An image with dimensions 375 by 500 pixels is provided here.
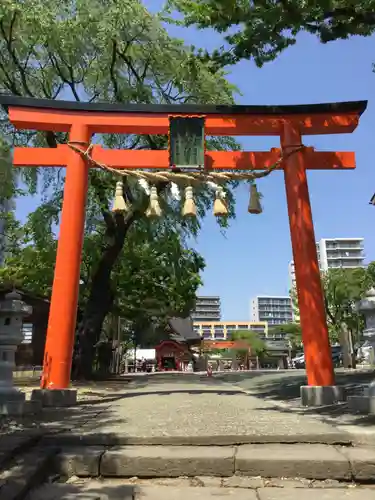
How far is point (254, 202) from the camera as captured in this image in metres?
9.55

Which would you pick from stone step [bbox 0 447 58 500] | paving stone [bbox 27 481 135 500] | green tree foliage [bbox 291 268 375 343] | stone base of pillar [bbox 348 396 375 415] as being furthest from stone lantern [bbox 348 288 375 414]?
green tree foliage [bbox 291 268 375 343]

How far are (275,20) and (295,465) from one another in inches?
232

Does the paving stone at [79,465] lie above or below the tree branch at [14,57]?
below

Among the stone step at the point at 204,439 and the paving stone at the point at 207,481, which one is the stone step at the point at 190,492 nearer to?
the paving stone at the point at 207,481

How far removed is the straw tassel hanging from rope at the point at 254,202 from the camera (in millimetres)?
9516

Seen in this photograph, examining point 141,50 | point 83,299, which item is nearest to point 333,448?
point 141,50

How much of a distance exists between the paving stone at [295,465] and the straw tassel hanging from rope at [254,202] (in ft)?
20.5

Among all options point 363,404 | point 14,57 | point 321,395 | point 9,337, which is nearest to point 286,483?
point 363,404

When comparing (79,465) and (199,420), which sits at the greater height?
(199,420)

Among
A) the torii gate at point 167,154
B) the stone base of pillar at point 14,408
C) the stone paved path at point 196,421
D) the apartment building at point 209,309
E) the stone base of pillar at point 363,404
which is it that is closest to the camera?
the stone paved path at point 196,421

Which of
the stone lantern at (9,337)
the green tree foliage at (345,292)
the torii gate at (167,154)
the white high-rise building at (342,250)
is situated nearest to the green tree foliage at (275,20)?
the torii gate at (167,154)

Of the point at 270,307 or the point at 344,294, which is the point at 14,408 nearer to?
the point at 344,294

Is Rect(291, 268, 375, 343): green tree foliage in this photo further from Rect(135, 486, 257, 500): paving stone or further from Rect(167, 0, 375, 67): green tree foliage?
Rect(135, 486, 257, 500): paving stone

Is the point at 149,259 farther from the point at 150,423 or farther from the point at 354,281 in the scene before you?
the point at 354,281
